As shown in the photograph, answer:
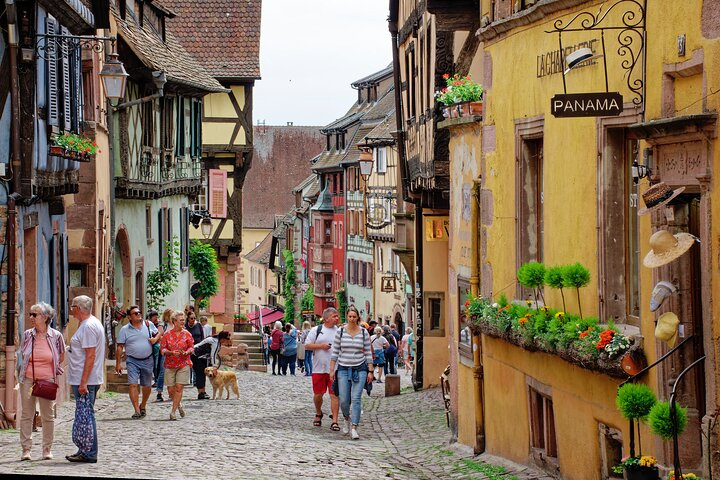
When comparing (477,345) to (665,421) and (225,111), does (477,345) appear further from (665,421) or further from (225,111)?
(225,111)

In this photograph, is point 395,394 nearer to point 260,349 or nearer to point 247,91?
point 260,349

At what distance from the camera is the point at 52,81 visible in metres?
20.1

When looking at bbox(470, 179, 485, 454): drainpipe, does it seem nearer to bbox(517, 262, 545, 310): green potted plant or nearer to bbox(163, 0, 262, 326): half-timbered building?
bbox(517, 262, 545, 310): green potted plant

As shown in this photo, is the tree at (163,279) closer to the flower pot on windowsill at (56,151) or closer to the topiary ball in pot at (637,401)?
the flower pot on windowsill at (56,151)

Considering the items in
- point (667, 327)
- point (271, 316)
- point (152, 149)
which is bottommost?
point (271, 316)

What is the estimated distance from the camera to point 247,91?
4853 cm

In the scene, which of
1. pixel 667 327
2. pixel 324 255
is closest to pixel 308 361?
pixel 667 327

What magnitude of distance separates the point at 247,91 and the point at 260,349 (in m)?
9.23

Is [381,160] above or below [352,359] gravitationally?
above

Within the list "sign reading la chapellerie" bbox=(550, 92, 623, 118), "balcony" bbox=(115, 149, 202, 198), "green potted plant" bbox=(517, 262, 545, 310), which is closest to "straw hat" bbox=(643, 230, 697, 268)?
"sign reading la chapellerie" bbox=(550, 92, 623, 118)

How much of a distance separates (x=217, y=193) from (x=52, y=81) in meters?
27.8

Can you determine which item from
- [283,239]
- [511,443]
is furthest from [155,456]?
[283,239]

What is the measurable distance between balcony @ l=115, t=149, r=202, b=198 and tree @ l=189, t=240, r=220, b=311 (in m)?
2.85

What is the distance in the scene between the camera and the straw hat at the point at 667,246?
916cm
